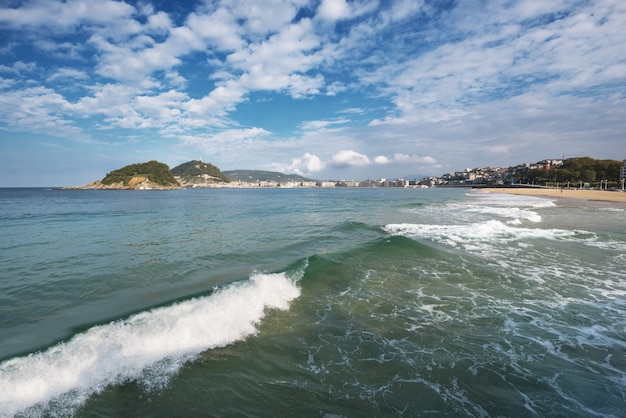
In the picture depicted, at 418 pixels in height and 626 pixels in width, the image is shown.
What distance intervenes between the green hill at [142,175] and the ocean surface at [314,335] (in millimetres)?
159642

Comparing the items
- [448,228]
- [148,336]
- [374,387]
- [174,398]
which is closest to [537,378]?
[374,387]

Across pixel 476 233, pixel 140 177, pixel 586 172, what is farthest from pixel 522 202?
pixel 140 177

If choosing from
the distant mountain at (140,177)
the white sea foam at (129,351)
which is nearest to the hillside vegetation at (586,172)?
the white sea foam at (129,351)

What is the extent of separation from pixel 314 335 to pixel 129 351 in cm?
382

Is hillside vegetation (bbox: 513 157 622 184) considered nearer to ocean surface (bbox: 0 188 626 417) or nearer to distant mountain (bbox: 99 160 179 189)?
ocean surface (bbox: 0 188 626 417)

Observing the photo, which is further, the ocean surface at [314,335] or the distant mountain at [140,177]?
the distant mountain at [140,177]

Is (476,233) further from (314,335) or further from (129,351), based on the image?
(129,351)

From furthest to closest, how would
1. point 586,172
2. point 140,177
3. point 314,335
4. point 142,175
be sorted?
1. point 142,175
2. point 140,177
3. point 586,172
4. point 314,335

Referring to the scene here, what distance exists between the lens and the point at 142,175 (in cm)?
15550

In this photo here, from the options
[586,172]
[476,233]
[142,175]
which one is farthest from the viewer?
[142,175]

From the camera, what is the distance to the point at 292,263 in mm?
12711

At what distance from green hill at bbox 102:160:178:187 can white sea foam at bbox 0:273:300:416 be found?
166543 millimetres

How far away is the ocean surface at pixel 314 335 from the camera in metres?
4.73

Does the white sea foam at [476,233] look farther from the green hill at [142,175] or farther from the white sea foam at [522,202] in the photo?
the green hill at [142,175]
